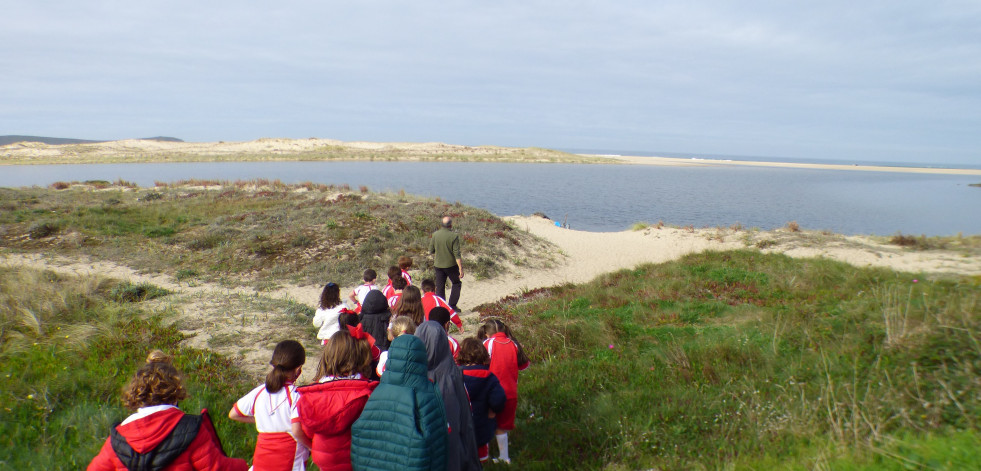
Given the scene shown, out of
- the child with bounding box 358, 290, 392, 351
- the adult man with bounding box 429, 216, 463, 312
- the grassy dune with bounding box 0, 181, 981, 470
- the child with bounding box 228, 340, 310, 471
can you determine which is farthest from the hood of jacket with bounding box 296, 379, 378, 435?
the adult man with bounding box 429, 216, 463, 312

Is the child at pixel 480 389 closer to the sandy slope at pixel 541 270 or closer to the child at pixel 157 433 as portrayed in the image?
the child at pixel 157 433

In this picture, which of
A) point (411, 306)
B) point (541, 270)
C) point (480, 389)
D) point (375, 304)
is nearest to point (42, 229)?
point (541, 270)

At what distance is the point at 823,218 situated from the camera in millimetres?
36000

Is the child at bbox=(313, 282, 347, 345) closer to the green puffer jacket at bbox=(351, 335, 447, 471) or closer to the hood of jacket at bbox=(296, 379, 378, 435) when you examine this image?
the hood of jacket at bbox=(296, 379, 378, 435)

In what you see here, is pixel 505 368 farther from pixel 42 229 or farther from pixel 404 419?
pixel 42 229

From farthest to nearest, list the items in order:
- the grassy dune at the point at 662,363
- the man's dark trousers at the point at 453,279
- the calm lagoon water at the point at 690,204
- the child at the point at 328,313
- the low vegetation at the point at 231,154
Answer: the low vegetation at the point at 231,154
the calm lagoon water at the point at 690,204
the man's dark trousers at the point at 453,279
the child at the point at 328,313
the grassy dune at the point at 662,363

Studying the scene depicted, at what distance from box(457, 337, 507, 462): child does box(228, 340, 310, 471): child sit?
4.17 feet

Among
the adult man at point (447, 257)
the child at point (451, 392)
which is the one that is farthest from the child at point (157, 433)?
the adult man at point (447, 257)

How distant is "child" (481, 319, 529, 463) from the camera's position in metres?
4.31

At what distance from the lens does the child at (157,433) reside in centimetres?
262

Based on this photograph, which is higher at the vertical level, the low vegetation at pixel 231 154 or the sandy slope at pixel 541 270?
the low vegetation at pixel 231 154

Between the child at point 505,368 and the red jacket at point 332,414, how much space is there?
1426 mm

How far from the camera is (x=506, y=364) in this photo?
448 centimetres

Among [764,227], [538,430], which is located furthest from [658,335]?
[764,227]
